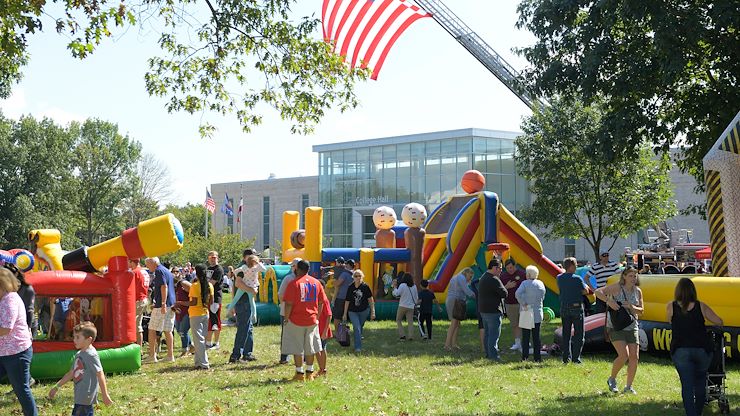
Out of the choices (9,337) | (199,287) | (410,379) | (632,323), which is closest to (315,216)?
(199,287)

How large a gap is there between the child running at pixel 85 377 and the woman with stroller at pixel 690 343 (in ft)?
16.8

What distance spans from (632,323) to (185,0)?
A: 24.4 ft

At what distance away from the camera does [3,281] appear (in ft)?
23.4

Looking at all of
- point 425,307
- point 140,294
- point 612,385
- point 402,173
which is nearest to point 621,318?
point 612,385

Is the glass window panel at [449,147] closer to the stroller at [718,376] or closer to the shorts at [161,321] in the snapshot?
the shorts at [161,321]

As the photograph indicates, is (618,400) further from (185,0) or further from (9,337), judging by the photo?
(185,0)

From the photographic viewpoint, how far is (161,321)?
12.8 metres

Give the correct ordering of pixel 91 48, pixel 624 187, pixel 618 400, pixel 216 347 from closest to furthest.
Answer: pixel 618 400, pixel 91 48, pixel 216 347, pixel 624 187

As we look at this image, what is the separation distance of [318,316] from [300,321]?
59 cm

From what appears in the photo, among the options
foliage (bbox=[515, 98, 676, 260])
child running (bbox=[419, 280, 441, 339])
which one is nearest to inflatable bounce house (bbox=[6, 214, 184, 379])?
child running (bbox=[419, 280, 441, 339])

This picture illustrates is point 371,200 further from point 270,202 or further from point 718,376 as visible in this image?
point 718,376

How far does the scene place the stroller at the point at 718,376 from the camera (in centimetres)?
846

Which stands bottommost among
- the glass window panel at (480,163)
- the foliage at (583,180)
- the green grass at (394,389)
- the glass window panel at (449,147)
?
the green grass at (394,389)

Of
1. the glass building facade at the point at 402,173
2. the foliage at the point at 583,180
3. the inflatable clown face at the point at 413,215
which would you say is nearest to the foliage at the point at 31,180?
the glass building facade at the point at 402,173
